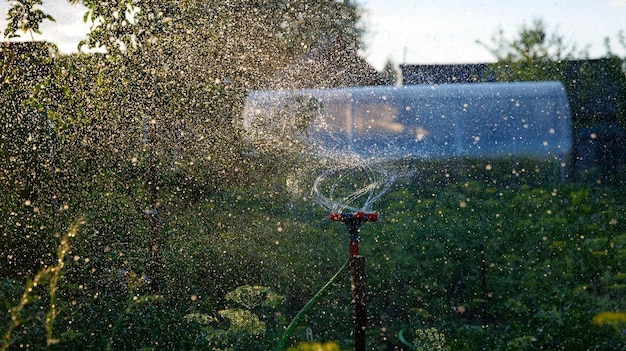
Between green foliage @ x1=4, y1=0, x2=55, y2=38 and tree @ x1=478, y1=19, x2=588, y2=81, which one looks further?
tree @ x1=478, y1=19, x2=588, y2=81

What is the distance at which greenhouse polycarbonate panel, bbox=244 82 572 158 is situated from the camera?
8.68 metres

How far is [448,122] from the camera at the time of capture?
29.2 feet

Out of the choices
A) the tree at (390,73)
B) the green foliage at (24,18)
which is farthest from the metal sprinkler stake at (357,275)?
the tree at (390,73)

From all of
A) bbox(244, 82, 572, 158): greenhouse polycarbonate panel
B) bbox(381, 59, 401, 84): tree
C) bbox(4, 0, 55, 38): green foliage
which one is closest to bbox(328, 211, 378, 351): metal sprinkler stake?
bbox(4, 0, 55, 38): green foliage

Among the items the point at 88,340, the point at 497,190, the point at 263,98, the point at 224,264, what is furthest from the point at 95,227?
the point at 497,190

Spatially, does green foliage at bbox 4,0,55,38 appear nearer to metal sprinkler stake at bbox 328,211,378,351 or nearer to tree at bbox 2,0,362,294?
tree at bbox 2,0,362,294

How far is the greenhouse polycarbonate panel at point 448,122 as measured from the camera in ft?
28.5

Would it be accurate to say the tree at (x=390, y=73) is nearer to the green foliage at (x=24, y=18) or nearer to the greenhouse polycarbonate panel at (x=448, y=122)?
the greenhouse polycarbonate panel at (x=448, y=122)

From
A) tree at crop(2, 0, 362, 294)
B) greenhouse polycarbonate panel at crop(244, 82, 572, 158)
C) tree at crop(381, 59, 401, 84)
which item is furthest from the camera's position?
tree at crop(381, 59, 401, 84)

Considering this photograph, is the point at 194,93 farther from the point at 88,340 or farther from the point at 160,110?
the point at 88,340

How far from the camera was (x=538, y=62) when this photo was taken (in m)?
10.3

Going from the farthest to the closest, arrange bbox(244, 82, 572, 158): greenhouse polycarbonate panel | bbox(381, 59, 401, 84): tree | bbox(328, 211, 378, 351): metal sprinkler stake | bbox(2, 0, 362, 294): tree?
Result: 1. bbox(381, 59, 401, 84): tree
2. bbox(244, 82, 572, 158): greenhouse polycarbonate panel
3. bbox(2, 0, 362, 294): tree
4. bbox(328, 211, 378, 351): metal sprinkler stake

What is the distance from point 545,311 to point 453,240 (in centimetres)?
147

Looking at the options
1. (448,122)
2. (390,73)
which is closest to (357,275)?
(448,122)
